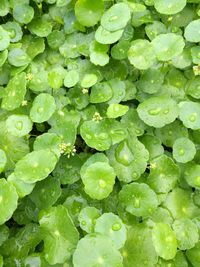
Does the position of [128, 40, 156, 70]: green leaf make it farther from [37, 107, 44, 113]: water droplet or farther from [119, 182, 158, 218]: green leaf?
[119, 182, 158, 218]: green leaf

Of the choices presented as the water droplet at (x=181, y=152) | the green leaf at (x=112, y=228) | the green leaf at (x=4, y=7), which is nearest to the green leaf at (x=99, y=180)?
the green leaf at (x=112, y=228)

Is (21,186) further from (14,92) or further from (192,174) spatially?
(192,174)

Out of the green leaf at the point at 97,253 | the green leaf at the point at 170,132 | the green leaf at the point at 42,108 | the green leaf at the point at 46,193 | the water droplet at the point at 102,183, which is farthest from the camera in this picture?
the green leaf at the point at 170,132

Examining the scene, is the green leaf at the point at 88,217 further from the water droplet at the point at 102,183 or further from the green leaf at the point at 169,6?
the green leaf at the point at 169,6

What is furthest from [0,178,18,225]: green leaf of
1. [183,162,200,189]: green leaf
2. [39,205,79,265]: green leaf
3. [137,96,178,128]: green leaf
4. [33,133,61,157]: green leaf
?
[183,162,200,189]: green leaf

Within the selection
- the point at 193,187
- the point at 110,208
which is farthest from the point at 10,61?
the point at 193,187

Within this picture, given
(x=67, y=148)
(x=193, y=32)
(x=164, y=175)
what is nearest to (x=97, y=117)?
(x=67, y=148)
